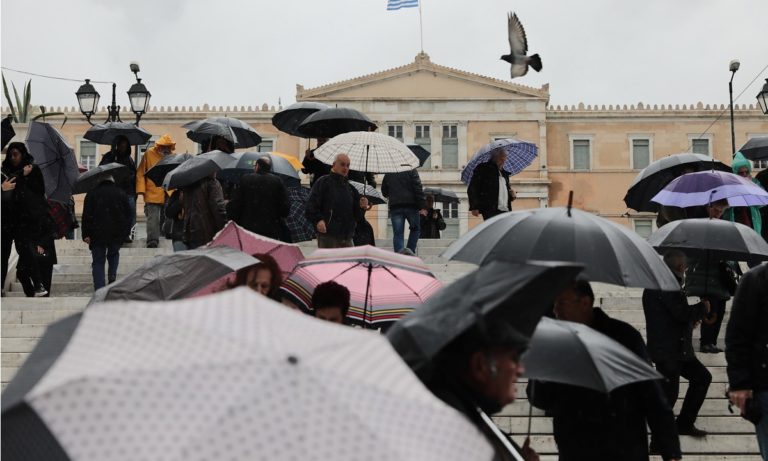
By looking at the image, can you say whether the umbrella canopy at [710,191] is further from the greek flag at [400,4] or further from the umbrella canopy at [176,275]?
the greek flag at [400,4]

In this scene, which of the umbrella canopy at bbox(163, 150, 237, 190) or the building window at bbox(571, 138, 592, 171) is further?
the building window at bbox(571, 138, 592, 171)

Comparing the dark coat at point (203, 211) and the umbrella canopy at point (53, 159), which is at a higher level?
the umbrella canopy at point (53, 159)

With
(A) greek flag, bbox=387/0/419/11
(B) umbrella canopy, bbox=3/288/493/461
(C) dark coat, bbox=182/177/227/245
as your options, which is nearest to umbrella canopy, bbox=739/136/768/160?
(C) dark coat, bbox=182/177/227/245

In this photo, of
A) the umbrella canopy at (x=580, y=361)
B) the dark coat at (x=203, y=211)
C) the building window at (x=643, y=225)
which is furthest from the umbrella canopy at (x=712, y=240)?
the building window at (x=643, y=225)

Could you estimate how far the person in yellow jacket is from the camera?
41.7 feet

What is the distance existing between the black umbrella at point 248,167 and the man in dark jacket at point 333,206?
2059 mm

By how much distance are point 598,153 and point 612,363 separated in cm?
3791

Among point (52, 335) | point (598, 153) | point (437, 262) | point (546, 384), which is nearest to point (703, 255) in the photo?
point (546, 384)

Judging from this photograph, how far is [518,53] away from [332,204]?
3109 mm

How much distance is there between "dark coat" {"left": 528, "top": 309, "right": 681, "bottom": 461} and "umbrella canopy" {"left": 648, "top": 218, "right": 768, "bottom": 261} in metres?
3.15

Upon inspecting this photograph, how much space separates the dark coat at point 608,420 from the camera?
12.9 ft

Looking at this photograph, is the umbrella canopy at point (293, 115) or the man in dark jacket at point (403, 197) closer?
the man in dark jacket at point (403, 197)

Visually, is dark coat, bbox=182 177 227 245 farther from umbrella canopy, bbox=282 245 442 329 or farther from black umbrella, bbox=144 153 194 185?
black umbrella, bbox=144 153 194 185

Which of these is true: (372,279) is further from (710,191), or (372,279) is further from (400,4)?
(400,4)
